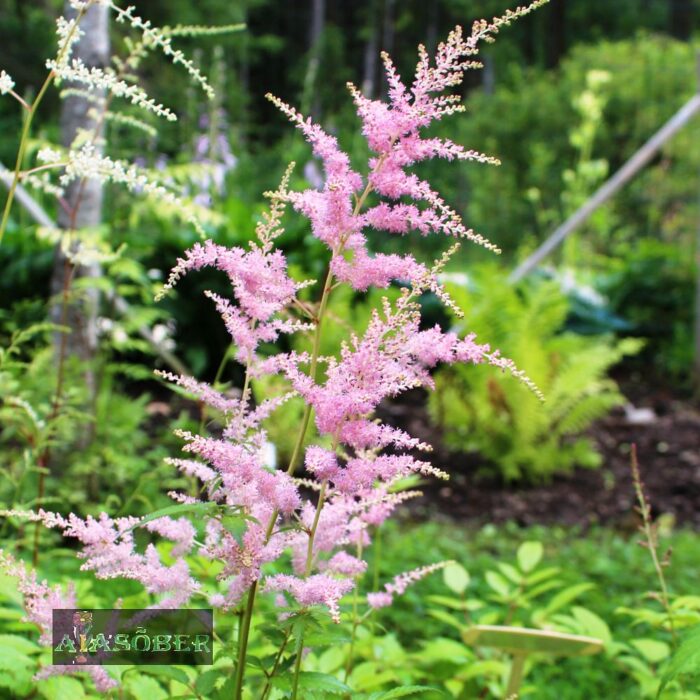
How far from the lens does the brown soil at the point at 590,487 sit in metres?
4.41

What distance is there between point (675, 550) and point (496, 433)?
45.9 inches

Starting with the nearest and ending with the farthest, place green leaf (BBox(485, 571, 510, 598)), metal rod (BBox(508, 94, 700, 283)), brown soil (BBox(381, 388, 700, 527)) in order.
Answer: green leaf (BBox(485, 571, 510, 598)), brown soil (BBox(381, 388, 700, 527)), metal rod (BBox(508, 94, 700, 283))

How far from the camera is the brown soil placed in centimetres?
441

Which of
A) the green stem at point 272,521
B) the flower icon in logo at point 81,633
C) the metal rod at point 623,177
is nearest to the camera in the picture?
the green stem at point 272,521

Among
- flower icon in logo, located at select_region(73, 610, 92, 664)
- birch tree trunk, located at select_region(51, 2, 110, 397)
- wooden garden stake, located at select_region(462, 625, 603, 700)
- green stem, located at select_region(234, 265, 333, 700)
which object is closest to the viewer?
green stem, located at select_region(234, 265, 333, 700)

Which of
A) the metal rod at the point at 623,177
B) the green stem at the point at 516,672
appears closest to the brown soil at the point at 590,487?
the metal rod at the point at 623,177

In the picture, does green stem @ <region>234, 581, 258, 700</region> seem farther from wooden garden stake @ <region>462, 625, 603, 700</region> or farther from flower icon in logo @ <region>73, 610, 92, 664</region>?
wooden garden stake @ <region>462, 625, 603, 700</region>

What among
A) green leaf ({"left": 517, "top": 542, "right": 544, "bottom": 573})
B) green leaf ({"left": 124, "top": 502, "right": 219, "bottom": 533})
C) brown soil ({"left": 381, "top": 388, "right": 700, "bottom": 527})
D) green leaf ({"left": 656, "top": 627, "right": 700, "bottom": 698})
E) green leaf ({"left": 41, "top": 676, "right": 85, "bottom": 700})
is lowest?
brown soil ({"left": 381, "top": 388, "right": 700, "bottom": 527})

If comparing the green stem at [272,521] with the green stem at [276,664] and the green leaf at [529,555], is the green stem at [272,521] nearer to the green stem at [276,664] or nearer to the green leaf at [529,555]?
the green stem at [276,664]

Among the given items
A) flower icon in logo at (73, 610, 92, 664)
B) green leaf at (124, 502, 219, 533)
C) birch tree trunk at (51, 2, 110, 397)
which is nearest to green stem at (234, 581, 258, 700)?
green leaf at (124, 502, 219, 533)

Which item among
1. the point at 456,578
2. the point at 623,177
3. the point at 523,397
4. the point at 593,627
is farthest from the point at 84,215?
the point at 623,177

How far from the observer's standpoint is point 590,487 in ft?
15.5

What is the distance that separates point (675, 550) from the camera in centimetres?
375

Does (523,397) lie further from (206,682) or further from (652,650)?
(206,682)
